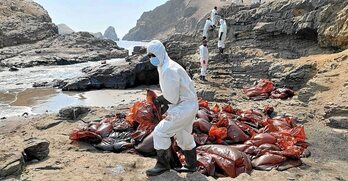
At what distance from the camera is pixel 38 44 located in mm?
38438

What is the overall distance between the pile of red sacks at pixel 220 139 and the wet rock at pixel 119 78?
8.97 metres

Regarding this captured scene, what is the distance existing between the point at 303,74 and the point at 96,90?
9.13 meters

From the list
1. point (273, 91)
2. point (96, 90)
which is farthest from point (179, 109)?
point (96, 90)

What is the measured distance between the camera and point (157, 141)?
15.4 feet

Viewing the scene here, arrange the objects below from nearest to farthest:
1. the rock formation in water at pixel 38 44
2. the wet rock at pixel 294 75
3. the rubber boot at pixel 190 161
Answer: the rubber boot at pixel 190 161 < the wet rock at pixel 294 75 < the rock formation in water at pixel 38 44

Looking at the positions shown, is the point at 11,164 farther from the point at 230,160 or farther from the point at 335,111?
the point at 335,111

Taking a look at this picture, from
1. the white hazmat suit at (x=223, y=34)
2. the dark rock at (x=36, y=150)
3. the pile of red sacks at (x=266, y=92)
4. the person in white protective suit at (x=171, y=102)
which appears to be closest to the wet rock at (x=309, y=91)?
the pile of red sacks at (x=266, y=92)

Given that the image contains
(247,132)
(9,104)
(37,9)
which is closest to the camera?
(247,132)

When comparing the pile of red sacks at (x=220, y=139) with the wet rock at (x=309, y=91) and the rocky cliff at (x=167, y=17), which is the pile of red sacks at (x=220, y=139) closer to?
the wet rock at (x=309, y=91)

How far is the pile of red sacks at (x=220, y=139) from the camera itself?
5.16 m

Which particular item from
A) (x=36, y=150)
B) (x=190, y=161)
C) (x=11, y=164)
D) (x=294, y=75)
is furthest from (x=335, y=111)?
(x=11, y=164)

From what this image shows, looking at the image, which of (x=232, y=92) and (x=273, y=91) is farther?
(x=232, y=92)

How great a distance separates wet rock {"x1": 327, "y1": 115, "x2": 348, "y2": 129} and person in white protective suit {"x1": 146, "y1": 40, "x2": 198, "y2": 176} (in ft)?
14.7

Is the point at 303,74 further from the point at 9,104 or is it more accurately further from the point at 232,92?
the point at 9,104
